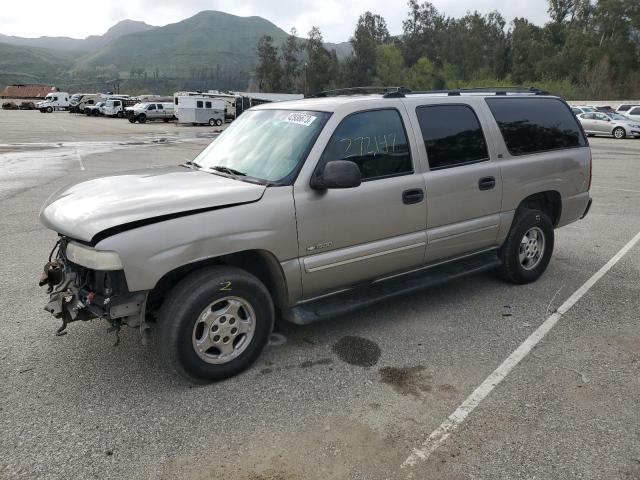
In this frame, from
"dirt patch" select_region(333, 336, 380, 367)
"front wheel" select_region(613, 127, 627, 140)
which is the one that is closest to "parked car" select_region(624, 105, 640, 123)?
"front wheel" select_region(613, 127, 627, 140)

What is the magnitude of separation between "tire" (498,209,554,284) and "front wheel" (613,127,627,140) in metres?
27.1

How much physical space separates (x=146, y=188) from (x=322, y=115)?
1371 millimetres

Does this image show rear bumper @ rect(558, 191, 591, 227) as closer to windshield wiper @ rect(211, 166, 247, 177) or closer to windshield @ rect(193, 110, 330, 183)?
windshield @ rect(193, 110, 330, 183)

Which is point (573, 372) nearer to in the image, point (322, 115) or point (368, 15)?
point (322, 115)

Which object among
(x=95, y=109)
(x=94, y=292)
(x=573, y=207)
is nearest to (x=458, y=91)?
(x=573, y=207)

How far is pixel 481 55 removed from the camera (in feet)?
330

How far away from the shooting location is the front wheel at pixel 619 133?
28.0 metres

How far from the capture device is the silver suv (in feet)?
10.5

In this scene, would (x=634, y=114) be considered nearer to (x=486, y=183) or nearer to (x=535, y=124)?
(x=535, y=124)

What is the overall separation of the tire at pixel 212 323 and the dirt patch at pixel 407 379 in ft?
2.90

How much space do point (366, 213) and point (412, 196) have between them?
1.57 ft

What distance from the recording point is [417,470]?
270 cm

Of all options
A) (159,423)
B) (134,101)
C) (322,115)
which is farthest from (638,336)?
(134,101)

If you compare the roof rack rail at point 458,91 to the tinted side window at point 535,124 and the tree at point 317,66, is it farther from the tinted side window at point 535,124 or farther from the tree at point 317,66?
the tree at point 317,66
